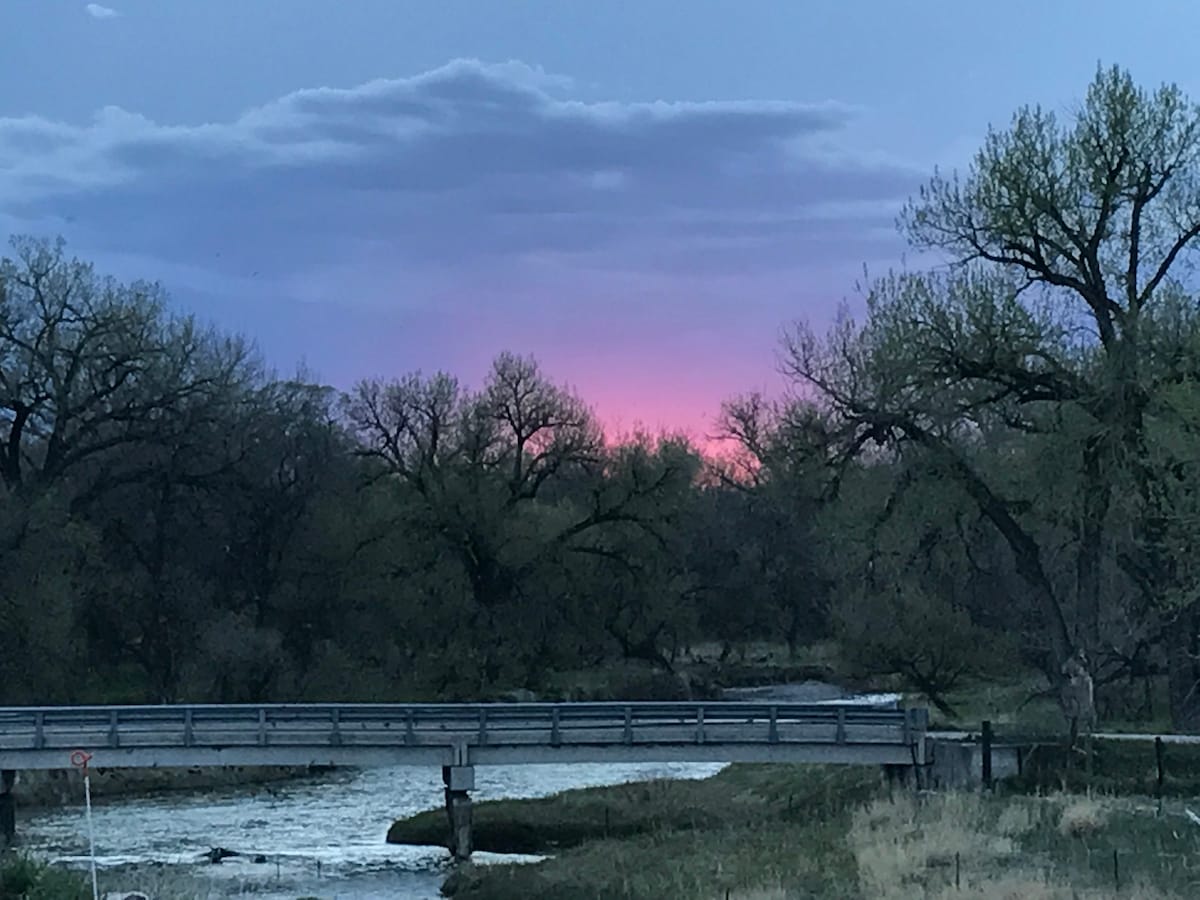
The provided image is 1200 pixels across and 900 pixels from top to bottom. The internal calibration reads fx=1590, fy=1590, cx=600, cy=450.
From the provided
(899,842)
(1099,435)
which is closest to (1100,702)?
(1099,435)

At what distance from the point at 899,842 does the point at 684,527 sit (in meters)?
45.5

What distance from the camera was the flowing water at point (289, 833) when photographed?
2819 centimetres

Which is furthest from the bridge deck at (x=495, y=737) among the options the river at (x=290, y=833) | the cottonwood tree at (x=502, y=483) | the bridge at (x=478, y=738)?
the cottonwood tree at (x=502, y=483)

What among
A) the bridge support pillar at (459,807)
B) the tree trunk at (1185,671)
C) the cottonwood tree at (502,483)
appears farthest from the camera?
the cottonwood tree at (502,483)

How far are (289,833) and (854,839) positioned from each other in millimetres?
14629

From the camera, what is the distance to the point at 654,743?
33.6 m

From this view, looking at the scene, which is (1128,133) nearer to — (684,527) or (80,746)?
(80,746)

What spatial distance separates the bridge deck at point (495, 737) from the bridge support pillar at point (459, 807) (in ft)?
0.87

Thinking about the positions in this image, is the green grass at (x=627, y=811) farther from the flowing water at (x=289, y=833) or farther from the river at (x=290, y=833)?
the flowing water at (x=289, y=833)

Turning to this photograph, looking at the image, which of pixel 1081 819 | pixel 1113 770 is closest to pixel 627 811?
pixel 1113 770

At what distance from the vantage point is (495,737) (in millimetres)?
33875

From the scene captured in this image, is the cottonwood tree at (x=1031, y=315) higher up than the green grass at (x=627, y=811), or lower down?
higher up

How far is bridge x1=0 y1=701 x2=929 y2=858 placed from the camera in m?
33.1

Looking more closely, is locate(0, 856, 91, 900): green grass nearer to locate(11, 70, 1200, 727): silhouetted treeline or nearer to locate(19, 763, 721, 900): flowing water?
→ locate(19, 763, 721, 900): flowing water
